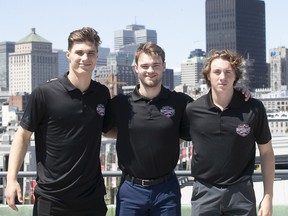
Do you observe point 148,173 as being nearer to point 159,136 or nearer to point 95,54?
point 159,136

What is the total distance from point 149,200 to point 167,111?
31.3 inches

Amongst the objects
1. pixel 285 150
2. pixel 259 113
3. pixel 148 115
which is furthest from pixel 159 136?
pixel 285 150

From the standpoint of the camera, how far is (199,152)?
535 cm

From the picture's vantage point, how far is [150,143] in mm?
5461

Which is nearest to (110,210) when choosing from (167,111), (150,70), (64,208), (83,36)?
(64,208)

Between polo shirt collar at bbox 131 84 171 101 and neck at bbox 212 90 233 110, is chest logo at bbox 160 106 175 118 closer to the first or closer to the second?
polo shirt collar at bbox 131 84 171 101

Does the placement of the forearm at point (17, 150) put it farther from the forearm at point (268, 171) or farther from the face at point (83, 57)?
the forearm at point (268, 171)

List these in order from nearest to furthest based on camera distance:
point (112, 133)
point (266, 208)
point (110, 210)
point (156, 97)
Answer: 1. point (266, 208)
2. point (156, 97)
3. point (112, 133)
4. point (110, 210)

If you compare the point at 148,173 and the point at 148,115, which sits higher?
the point at 148,115

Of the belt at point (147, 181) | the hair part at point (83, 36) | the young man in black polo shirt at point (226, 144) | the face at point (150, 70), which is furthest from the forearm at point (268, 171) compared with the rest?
the hair part at point (83, 36)

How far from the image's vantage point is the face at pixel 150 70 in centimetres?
549

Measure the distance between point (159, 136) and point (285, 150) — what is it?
51.4 m

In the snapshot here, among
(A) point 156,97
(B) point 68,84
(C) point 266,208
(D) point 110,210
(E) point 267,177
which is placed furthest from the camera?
(D) point 110,210

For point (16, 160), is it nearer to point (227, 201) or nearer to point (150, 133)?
point (150, 133)
